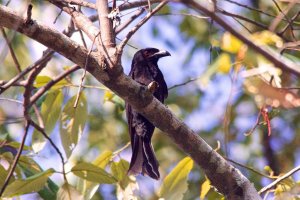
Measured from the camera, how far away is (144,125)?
395cm

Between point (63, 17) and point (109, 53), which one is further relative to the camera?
point (63, 17)

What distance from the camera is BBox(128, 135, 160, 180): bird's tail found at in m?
3.62

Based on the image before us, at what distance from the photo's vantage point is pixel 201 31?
6605 millimetres

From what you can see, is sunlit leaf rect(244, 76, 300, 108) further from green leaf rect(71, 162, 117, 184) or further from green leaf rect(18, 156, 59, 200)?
green leaf rect(18, 156, 59, 200)

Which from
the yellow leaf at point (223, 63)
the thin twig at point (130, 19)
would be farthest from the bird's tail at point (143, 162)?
the yellow leaf at point (223, 63)

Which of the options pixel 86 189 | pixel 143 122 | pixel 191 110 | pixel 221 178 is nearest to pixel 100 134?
pixel 191 110

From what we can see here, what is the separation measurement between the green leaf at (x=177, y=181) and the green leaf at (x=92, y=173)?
321 mm

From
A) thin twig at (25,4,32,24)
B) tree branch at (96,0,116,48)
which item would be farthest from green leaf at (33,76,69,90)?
thin twig at (25,4,32,24)

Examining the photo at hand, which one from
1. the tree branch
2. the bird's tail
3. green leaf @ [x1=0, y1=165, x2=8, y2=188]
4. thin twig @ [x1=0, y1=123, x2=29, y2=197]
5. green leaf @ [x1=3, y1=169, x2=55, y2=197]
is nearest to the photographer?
the tree branch

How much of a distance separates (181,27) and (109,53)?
4.19 metres

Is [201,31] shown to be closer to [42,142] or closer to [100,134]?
[100,134]

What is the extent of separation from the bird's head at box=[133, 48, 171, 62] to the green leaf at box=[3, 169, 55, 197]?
5.44ft

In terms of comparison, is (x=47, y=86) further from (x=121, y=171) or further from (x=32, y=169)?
(x=121, y=171)

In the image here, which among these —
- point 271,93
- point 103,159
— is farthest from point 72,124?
point 271,93
